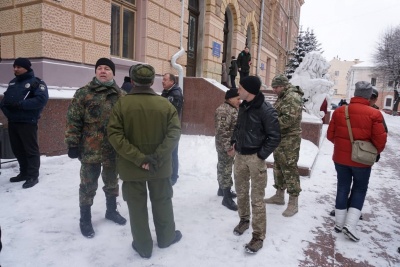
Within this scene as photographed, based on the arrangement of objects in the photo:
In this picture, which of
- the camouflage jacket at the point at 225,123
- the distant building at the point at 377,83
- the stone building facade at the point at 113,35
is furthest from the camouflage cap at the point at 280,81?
the distant building at the point at 377,83

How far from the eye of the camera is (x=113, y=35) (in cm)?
798

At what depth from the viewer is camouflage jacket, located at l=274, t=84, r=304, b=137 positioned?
404 centimetres

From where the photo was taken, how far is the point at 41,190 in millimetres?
4461

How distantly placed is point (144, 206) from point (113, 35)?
630cm

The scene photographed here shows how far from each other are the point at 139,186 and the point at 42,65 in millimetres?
4314

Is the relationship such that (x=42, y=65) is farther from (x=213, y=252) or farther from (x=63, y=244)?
(x=213, y=252)

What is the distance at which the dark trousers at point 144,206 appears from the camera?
2.92 m

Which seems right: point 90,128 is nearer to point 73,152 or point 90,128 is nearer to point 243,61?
point 73,152

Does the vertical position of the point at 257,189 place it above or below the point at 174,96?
below

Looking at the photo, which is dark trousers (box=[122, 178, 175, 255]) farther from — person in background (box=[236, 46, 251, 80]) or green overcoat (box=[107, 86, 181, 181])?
person in background (box=[236, 46, 251, 80])

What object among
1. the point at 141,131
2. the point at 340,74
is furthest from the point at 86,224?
the point at 340,74

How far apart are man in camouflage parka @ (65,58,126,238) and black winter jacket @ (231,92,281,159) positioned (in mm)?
1475

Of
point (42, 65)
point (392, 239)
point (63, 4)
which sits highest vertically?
point (63, 4)

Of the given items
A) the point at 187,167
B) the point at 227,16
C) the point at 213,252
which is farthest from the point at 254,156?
the point at 227,16
